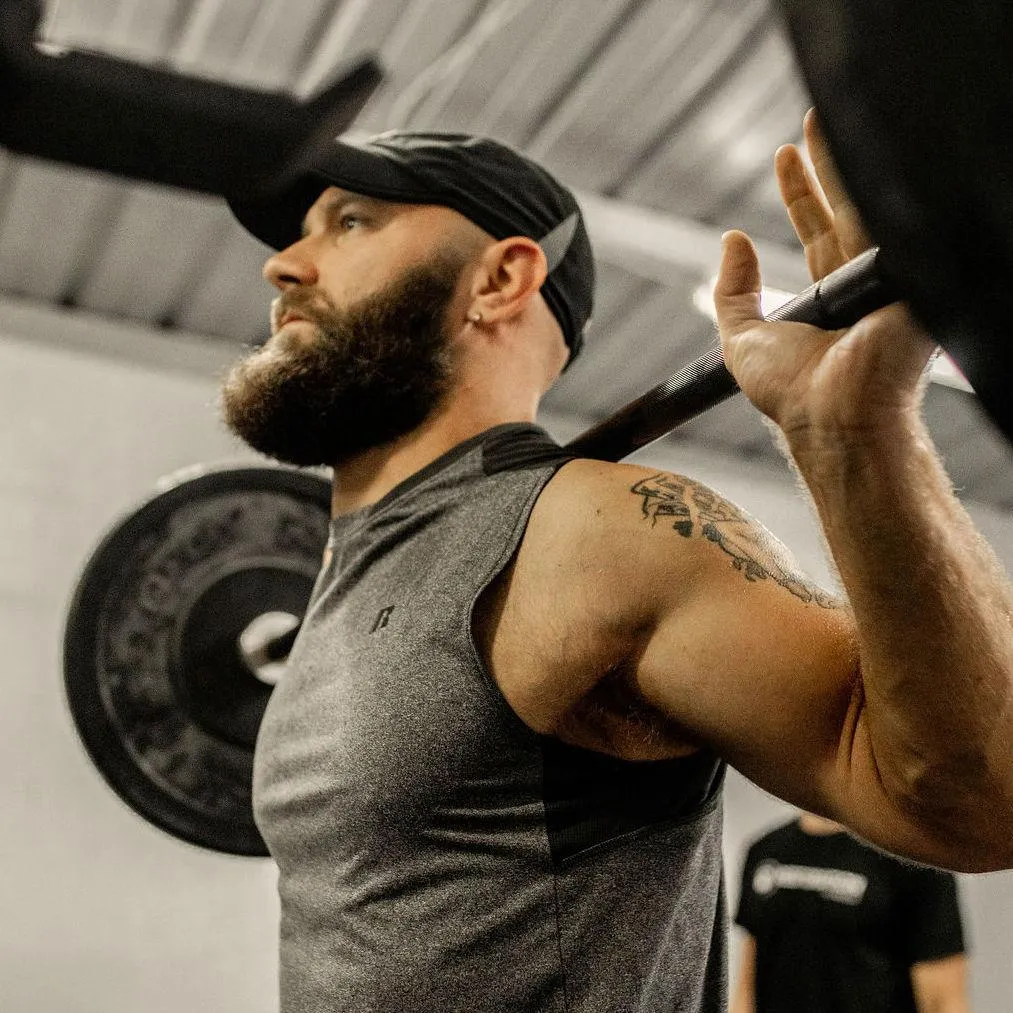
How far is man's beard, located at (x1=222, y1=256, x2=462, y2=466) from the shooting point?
1.46 meters

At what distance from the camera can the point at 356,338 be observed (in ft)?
4.81

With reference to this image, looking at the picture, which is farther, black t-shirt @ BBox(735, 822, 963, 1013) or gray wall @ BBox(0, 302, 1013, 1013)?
gray wall @ BBox(0, 302, 1013, 1013)

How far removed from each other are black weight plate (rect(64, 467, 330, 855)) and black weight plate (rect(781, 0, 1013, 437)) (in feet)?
5.38

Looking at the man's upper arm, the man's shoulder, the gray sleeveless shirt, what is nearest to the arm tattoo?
the man's upper arm

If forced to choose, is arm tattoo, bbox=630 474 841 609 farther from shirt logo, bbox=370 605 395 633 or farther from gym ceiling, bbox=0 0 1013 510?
gym ceiling, bbox=0 0 1013 510

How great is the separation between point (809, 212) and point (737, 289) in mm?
114

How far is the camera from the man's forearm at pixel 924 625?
0.77 meters

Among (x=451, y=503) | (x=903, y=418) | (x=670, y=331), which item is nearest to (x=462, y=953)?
(x=451, y=503)

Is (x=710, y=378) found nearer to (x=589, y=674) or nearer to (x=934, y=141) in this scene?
(x=589, y=674)

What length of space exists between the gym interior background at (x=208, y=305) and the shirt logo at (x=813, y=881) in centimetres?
190

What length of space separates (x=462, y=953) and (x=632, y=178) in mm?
3828

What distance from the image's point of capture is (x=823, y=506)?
804 mm

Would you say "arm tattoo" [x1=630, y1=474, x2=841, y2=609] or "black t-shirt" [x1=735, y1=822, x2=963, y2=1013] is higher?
"arm tattoo" [x1=630, y1=474, x2=841, y2=609]

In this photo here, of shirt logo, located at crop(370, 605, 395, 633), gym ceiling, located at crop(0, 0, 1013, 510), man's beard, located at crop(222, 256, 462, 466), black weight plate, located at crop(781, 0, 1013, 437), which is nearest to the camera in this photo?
black weight plate, located at crop(781, 0, 1013, 437)
